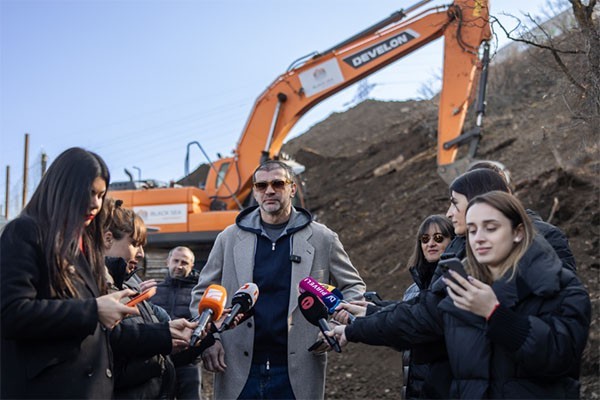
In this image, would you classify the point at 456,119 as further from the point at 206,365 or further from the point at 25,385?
the point at 25,385

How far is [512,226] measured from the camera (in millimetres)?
3137

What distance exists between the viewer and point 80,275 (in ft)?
10.4

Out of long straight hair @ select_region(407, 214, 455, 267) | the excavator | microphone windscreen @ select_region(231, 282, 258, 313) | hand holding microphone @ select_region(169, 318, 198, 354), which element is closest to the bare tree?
long straight hair @ select_region(407, 214, 455, 267)

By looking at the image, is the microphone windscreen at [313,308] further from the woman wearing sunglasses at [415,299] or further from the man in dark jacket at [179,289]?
the man in dark jacket at [179,289]

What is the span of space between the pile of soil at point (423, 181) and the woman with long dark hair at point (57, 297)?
153 inches

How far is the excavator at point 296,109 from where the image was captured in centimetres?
1192

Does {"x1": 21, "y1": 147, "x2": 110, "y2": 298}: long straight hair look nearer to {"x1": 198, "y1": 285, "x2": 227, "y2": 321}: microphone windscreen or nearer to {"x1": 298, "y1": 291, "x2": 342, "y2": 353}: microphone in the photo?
{"x1": 198, "y1": 285, "x2": 227, "y2": 321}: microphone windscreen

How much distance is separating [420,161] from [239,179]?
7979 millimetres

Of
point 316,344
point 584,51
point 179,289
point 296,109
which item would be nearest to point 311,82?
point 296,109

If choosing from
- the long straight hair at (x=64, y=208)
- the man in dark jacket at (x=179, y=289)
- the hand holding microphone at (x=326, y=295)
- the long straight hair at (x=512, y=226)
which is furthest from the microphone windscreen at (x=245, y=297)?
the man in dark jacket at (x=179, y=289)

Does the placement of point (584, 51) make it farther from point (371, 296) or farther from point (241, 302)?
point (241, 302)

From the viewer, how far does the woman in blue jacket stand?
2814 millimetres

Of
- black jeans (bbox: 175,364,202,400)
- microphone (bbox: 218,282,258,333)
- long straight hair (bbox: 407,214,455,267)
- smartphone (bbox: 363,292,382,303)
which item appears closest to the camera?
microphone (bbox: 218,282,258,333)

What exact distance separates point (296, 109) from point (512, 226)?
10.00 m
